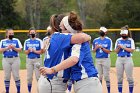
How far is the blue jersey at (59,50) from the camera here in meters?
5.67

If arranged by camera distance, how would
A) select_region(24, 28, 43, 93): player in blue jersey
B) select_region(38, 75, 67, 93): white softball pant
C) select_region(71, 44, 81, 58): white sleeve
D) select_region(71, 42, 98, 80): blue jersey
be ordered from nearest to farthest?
1. select_region(71, 44, 81, 58): white sleeve
2. select_region(71, 42, 98, 80): blue jersey
3. select_region(38, 75, 67, 93): white softball pant
4. select_region(24, 28, 43, 93): player in blue jersey

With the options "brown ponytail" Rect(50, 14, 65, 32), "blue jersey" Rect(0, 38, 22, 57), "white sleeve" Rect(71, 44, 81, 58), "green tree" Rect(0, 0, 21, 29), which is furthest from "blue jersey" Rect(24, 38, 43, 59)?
"green tree" Rect(0, 0, 21, 29)

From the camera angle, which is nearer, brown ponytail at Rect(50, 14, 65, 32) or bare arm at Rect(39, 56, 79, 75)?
bare arm at Rect(39, 56, 79, 75)

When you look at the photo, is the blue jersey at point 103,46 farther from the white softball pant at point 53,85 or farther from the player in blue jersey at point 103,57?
the white softball pant at point 53,85

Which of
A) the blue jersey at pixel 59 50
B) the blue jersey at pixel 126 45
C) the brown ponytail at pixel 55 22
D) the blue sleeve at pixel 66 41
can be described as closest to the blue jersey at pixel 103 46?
the blue jersey at pixel 126 45

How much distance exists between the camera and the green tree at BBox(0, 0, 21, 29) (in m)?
53.7

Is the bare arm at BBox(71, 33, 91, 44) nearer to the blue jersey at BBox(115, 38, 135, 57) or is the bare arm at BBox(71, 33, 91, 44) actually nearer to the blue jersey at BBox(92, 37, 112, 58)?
the blue jersey at BBox(115, 38, 135, 57)

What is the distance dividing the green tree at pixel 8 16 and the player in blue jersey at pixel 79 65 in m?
48.0

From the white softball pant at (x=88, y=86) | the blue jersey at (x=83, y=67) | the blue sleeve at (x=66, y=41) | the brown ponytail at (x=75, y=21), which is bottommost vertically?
the white softball pant at (x=88, y=86)

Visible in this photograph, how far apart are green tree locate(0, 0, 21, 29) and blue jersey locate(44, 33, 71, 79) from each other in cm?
4788

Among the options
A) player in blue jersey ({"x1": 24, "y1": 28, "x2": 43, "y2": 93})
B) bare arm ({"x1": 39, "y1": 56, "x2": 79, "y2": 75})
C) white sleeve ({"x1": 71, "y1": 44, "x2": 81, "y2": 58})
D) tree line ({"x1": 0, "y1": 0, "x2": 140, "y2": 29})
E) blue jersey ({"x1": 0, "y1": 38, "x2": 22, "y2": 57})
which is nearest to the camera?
bare arm ({"x1": 39, "y1": 56, "x2": 79, "y2": 75})

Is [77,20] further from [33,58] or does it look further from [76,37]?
[33,58]

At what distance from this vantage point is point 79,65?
5.68 metres

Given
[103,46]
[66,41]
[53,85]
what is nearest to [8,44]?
[103,46]
